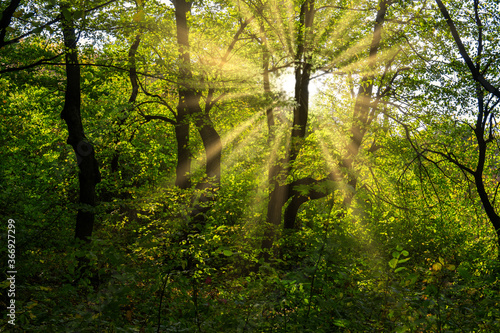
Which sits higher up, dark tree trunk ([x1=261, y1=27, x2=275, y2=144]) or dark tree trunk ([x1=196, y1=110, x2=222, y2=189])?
dark tree trunk ([x1=261, y1=27, x2=275, y2=144])

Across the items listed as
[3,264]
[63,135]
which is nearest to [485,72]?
[3,264]

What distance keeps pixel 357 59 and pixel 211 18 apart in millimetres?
5714

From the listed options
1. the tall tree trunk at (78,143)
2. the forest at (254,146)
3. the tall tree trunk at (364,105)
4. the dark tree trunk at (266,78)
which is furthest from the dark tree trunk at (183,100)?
the tall tree trunk at (364,105)

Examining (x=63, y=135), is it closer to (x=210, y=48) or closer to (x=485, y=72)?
(x=210, y=48)

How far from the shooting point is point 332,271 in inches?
161

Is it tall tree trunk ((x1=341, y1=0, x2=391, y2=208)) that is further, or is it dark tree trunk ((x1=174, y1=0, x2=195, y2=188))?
dark tree trunk ((x1=174, y1=0, x2=195, y2=188))

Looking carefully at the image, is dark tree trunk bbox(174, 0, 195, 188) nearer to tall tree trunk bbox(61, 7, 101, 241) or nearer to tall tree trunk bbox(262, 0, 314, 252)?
tall tree trunk bbox(61, 7, 101, 241)

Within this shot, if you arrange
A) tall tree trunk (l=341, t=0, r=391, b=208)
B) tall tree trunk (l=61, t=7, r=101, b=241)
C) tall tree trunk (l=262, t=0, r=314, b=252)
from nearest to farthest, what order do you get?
tall tree trunk (l=61, t=7, r=101, b=241), tall tree trunk (l=262, t=0, r=314, b=252), tall tree trunk (l=341, t=0, r=391, b=208)

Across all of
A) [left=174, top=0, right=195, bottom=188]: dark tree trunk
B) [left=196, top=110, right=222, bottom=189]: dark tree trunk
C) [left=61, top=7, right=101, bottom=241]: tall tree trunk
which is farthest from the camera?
[left=196, top=110, right=222, bottom=189]: dark tree trunk

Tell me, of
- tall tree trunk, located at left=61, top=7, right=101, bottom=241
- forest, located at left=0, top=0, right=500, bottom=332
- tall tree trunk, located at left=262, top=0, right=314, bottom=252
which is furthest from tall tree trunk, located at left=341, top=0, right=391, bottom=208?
tall tree trunk, located at left=61, top=7, right=101, bottom=241

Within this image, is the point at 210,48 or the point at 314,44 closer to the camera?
the point at 314,44

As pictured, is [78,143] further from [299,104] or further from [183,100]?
[299,104]

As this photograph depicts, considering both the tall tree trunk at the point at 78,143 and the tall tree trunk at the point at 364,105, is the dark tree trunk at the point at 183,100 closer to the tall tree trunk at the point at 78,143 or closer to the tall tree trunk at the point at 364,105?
the tall tree trunk at the point at 78,143

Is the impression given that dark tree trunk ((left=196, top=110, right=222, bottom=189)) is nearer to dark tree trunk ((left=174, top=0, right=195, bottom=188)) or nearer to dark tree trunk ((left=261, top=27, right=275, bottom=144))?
dark tree trunk ((left=174, top=0, right=195, bottom=188))
